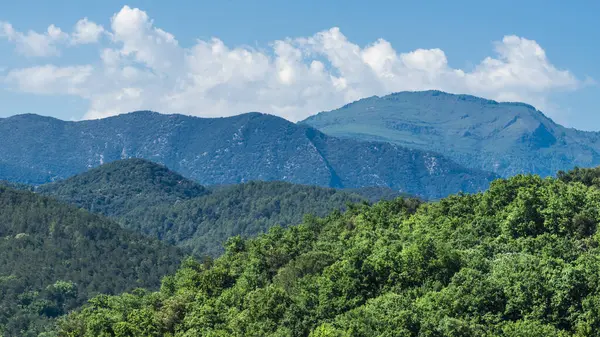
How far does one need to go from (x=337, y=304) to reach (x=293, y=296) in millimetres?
7288

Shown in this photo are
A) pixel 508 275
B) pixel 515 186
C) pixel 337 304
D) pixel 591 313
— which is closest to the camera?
pixel 591 313

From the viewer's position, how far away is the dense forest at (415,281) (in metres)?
79.8

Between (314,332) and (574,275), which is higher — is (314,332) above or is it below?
below

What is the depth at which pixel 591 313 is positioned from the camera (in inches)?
3009

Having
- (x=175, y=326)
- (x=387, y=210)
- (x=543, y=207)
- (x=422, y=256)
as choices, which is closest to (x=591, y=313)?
(x=422, y=256)

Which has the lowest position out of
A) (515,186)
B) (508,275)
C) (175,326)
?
(175,326)

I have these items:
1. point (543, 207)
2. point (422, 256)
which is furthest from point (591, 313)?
point (543, 207)

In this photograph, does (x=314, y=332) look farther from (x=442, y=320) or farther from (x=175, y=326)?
(x=175, y=326)

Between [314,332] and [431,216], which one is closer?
[314,332]

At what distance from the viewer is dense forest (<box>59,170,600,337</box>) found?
262ft

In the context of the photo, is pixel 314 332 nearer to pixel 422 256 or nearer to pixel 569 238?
pixel 422 256

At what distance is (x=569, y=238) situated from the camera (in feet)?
338

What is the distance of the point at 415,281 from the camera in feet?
311

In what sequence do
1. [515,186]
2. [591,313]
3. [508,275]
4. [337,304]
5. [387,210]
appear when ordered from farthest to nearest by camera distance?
1. [387,210]
2. [515,186]
3. [337,304]
4. [508,275]
5. [591,313]
